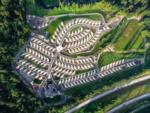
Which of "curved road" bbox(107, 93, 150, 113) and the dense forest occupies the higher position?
the dense forest

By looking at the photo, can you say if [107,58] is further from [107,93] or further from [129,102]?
[129,102]

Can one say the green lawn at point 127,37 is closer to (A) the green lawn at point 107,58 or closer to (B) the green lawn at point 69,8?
(A) the green lawn at point 107,58

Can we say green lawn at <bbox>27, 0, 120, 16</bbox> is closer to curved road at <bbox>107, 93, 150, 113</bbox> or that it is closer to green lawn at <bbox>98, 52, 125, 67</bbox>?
green lawn at <bbox>98, 52, 125, 67</bbox>

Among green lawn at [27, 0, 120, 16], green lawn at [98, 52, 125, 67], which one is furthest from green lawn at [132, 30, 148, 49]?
green lawn at [27, 0, 120, 16]

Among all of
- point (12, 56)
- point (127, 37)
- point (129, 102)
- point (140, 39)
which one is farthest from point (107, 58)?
point (12, 56)

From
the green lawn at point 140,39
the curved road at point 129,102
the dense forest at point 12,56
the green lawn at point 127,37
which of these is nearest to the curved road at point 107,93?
the curved road at point 129,102

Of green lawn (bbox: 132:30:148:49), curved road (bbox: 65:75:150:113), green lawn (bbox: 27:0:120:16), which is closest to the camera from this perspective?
green lawn (bbox: 27:0:120:16)
